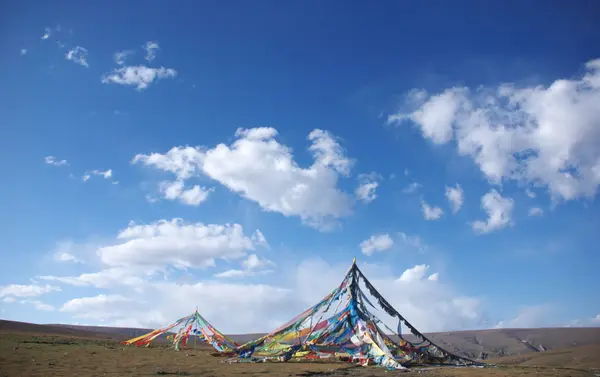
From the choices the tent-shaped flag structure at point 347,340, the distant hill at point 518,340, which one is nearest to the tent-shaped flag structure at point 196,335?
the tent-shaped flag structure at point 347,340

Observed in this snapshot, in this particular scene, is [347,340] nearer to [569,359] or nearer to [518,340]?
[569,359]

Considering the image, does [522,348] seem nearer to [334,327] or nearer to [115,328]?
[334,327]

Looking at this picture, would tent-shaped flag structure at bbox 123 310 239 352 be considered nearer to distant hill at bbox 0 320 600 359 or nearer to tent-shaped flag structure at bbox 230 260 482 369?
tent-shaped flag structure at bbox 230 260 482 369

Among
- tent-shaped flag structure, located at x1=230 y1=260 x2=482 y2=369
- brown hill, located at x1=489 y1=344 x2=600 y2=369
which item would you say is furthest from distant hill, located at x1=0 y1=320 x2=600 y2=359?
tent-shaped flag structure, located at x1=230 y1=260 x2=482 y2=369

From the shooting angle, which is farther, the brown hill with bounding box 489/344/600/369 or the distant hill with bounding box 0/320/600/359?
the distant hill with bounding box 0/320/600/359

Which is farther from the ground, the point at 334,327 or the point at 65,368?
the point at 334,327

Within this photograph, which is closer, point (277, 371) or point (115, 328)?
point (277, 371)

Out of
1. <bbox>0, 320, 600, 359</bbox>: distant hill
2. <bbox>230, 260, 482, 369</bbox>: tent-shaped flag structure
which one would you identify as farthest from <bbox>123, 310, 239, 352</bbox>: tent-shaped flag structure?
<bbox>0, 320, 600, 359</bbox>: distant hill

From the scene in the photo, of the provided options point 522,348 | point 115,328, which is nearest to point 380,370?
point 522,348

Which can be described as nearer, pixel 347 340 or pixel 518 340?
pixel 347 340

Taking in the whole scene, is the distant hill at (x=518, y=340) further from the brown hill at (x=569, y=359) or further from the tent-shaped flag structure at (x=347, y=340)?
the tent-shaped flag structure at (x=347, y=340)

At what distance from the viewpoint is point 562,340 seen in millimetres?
48531

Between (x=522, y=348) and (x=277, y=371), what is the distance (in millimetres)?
39217

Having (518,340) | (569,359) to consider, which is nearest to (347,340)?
(569,359)
